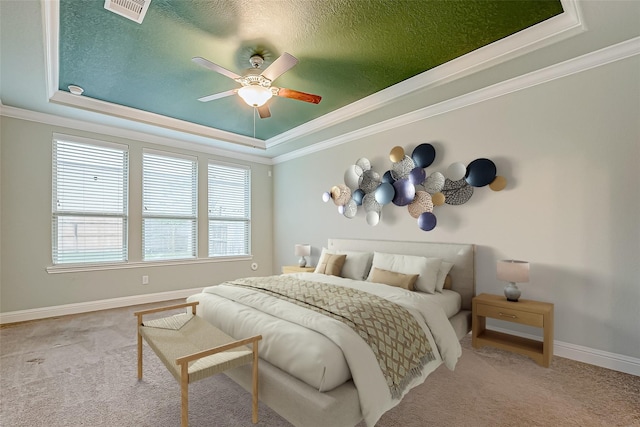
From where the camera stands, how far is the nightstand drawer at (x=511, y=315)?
2.74 meters

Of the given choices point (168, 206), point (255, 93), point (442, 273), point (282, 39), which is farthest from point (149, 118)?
point (442, 273)

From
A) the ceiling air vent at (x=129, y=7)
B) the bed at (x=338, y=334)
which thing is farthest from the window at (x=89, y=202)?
the ceiling air vent at (x=129, y=7)

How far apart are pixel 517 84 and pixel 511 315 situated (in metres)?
2.34

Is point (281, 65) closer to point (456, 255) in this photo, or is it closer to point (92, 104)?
point (456, 255)

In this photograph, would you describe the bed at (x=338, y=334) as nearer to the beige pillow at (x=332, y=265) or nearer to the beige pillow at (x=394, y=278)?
the beige pillow at (x=394, y=278)

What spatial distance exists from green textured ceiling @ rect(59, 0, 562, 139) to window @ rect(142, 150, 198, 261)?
5.16 ft

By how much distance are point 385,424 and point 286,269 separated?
140 inches

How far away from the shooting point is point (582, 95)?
9.33 ft

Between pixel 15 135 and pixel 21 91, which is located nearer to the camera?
pixel 21 91

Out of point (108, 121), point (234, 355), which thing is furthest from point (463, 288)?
point (108, 121)

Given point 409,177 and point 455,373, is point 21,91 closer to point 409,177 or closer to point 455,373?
point 409,177

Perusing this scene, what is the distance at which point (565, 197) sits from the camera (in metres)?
2.93

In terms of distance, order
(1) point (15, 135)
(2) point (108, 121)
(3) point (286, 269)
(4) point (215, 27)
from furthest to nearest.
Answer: (3) point (286, 269) → (2) point (108, 121) → (1) point (15, 135) → (4) point (215, 27)

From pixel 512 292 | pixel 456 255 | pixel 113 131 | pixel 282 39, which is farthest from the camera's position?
pixel 113 131
